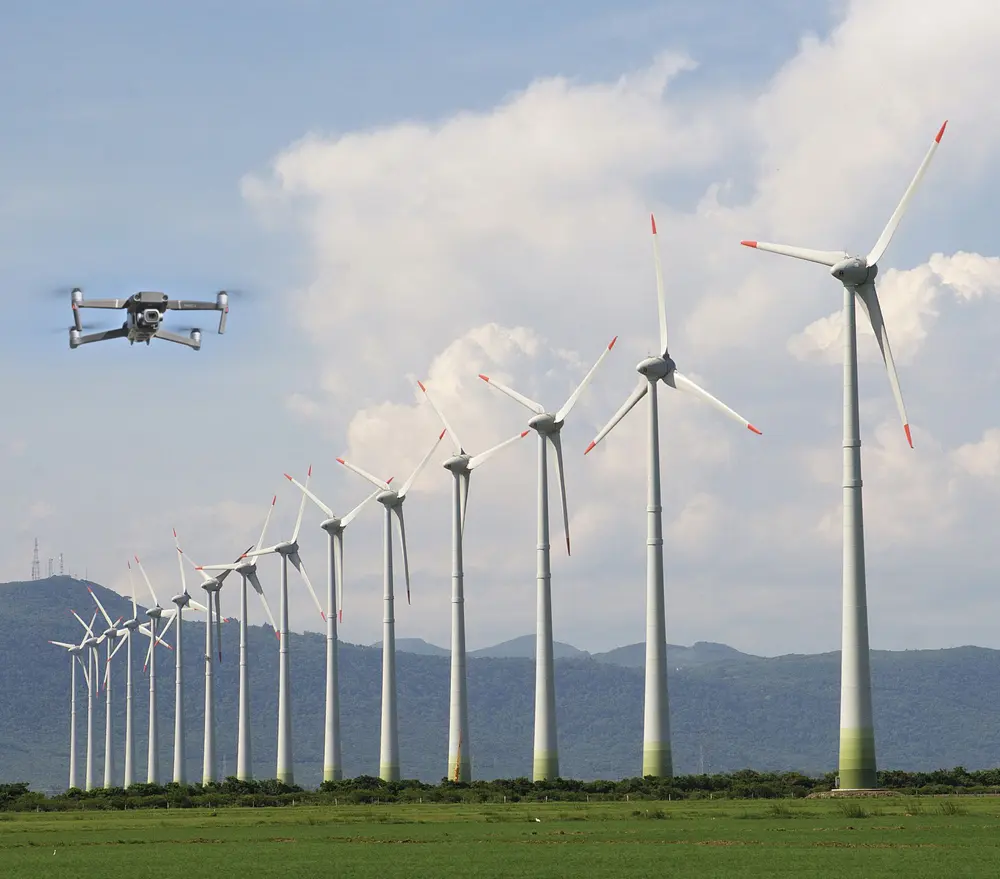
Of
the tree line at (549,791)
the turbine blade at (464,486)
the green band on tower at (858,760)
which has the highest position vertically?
the turbine blade at (464,486)

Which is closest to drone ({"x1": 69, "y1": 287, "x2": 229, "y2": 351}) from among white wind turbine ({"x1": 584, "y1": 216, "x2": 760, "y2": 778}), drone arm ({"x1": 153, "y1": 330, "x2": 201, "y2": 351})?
drone arm ({"x1": 153, "y1": 330, "x2": 201, "y2": 351})

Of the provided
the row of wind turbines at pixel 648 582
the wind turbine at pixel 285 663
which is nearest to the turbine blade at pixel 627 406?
the row of wind turbines at pixel 648 582

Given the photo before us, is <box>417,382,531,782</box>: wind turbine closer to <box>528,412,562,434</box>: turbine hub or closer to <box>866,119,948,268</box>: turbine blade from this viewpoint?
<box>528,412,562,434</box>: turbine hub

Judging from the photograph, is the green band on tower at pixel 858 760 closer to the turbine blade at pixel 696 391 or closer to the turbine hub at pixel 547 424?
the turbine blade at pixel 696 391

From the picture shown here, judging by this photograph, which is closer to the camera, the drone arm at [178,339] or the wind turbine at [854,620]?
the wind turbine at [854,620]

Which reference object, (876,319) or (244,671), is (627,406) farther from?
(244,671)

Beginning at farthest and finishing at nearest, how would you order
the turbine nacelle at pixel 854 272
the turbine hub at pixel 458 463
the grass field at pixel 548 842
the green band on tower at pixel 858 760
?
the turbine hub at pixel 458 463 < the turbine nacelle at pixel 854 272 < the green band on tower at pixel 858 760 < the grass field at pixel 548 842

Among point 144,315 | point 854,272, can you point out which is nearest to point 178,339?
point 144,315
